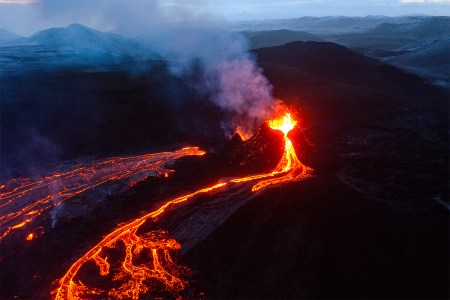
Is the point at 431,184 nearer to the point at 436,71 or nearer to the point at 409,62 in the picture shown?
the point at 436,71

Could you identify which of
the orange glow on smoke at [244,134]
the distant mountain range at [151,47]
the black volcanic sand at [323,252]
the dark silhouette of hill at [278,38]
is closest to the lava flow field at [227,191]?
the black volcanic sand at [323,252]

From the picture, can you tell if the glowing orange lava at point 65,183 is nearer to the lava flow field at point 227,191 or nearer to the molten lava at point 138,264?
the lava flow field at point 227,191

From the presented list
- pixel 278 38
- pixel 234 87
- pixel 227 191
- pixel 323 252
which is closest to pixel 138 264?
pixel 227 191

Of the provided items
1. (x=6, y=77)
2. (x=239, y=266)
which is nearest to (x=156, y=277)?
(x=239, y=266)

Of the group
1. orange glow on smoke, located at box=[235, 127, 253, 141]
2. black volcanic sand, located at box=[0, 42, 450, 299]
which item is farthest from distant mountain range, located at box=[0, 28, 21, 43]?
orange glow on smoke, located at box=[235, 127, 253, 141]

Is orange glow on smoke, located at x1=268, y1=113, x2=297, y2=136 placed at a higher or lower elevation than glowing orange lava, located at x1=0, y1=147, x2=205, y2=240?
higher

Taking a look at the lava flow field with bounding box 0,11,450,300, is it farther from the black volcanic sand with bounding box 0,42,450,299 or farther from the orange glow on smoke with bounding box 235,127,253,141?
the orange glow on smoke with bounding box 235,127,253,141

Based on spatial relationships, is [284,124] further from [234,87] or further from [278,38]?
[278,38]
